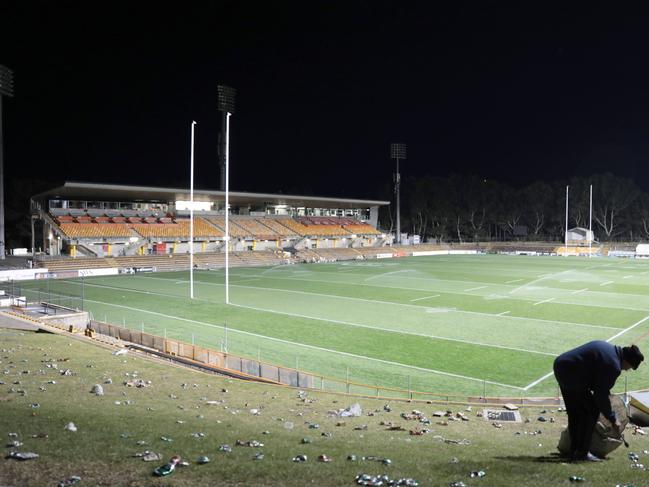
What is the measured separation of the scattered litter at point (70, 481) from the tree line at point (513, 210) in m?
105

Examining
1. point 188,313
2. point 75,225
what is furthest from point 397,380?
point 75,225

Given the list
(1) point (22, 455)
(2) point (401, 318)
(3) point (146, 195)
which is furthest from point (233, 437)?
(3) point (146, 195)

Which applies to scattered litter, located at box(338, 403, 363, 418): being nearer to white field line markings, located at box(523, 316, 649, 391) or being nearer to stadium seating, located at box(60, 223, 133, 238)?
white field line markings, located at box(523, 316, 649, 391)

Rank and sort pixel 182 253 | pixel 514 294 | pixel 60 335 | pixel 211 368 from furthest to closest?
pixel 182 253, pixel 514 294, pixel 60 335, pixel 211 368

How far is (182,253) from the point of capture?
6419 centimetres

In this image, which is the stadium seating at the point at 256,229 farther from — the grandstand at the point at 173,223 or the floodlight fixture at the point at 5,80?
the floodlight fixture at the point at 5,80

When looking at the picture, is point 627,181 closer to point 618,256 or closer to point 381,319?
point 618,256

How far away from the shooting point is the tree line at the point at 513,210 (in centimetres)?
10556

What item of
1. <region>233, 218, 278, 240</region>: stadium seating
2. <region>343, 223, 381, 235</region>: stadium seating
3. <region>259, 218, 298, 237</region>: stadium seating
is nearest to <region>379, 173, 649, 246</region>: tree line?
<region>343, 223, 381, 235</region>: stadium seating

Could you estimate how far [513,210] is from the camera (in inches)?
4513

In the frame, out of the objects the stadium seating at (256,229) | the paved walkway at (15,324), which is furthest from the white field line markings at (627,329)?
the stadium seating at (256,229)

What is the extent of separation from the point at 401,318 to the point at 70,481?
24271 millimetres

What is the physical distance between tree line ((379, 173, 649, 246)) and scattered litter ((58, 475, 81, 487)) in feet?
346

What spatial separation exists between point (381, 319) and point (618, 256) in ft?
212
